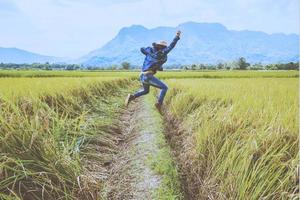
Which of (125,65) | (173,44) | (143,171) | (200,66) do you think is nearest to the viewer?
(143,171)

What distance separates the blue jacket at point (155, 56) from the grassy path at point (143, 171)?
1800mm

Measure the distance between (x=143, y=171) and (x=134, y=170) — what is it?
5.1 inches

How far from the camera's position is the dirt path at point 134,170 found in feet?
12.0

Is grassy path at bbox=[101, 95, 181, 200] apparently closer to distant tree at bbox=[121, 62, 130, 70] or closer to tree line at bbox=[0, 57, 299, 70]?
tree line at bbox=[0, 57, 299, 70]

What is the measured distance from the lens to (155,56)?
289 inches

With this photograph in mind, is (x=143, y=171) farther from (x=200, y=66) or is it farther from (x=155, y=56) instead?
(x=200, y=66)

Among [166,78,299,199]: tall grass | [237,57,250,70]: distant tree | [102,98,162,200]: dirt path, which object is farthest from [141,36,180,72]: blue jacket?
[237,57,250,70]: distant tree

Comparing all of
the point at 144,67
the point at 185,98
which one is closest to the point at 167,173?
the point at 185,98

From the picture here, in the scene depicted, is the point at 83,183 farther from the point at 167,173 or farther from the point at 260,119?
the point at 260,119

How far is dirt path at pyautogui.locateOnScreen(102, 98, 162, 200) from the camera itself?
3.67 m

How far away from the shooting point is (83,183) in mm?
3074

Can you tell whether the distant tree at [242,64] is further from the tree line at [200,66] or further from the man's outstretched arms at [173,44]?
the man's outstretched arms at [173,44]

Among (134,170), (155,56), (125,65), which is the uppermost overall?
(155,56)

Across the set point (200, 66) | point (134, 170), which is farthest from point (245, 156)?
point (200, 66)
